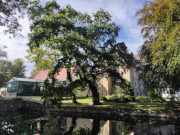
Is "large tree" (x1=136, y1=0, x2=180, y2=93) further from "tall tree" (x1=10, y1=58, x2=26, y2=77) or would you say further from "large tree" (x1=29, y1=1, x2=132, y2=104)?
"tall tree" (x1=10, y1=58, x2=26, y2=77)

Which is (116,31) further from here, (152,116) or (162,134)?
(162,134)

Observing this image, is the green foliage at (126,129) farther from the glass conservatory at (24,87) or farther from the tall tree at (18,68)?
the tall tree at (18,68)

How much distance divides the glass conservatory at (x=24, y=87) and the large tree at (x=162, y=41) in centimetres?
2130

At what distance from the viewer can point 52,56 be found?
62.2 feet

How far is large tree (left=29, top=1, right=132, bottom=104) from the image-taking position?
15.6 metres

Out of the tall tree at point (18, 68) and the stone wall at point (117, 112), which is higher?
the tall tree at point (18, 68)

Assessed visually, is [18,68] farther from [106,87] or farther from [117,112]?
[117,112]

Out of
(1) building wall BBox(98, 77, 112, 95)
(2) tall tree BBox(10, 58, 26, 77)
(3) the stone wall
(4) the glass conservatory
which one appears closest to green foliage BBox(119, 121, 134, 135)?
(3) the stone wall

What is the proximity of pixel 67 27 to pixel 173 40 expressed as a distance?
374 inches

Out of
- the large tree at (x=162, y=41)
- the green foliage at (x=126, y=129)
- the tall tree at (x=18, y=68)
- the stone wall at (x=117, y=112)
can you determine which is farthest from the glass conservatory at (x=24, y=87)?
the green foliage at (x=126, y=129)

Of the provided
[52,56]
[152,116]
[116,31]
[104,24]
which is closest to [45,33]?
[52,56]

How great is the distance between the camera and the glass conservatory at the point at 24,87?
2793 centimetres

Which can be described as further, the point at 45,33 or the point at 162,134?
the point at 45,33

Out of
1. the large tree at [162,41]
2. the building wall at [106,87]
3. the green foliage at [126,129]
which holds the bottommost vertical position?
the green foliage at [126,129]
